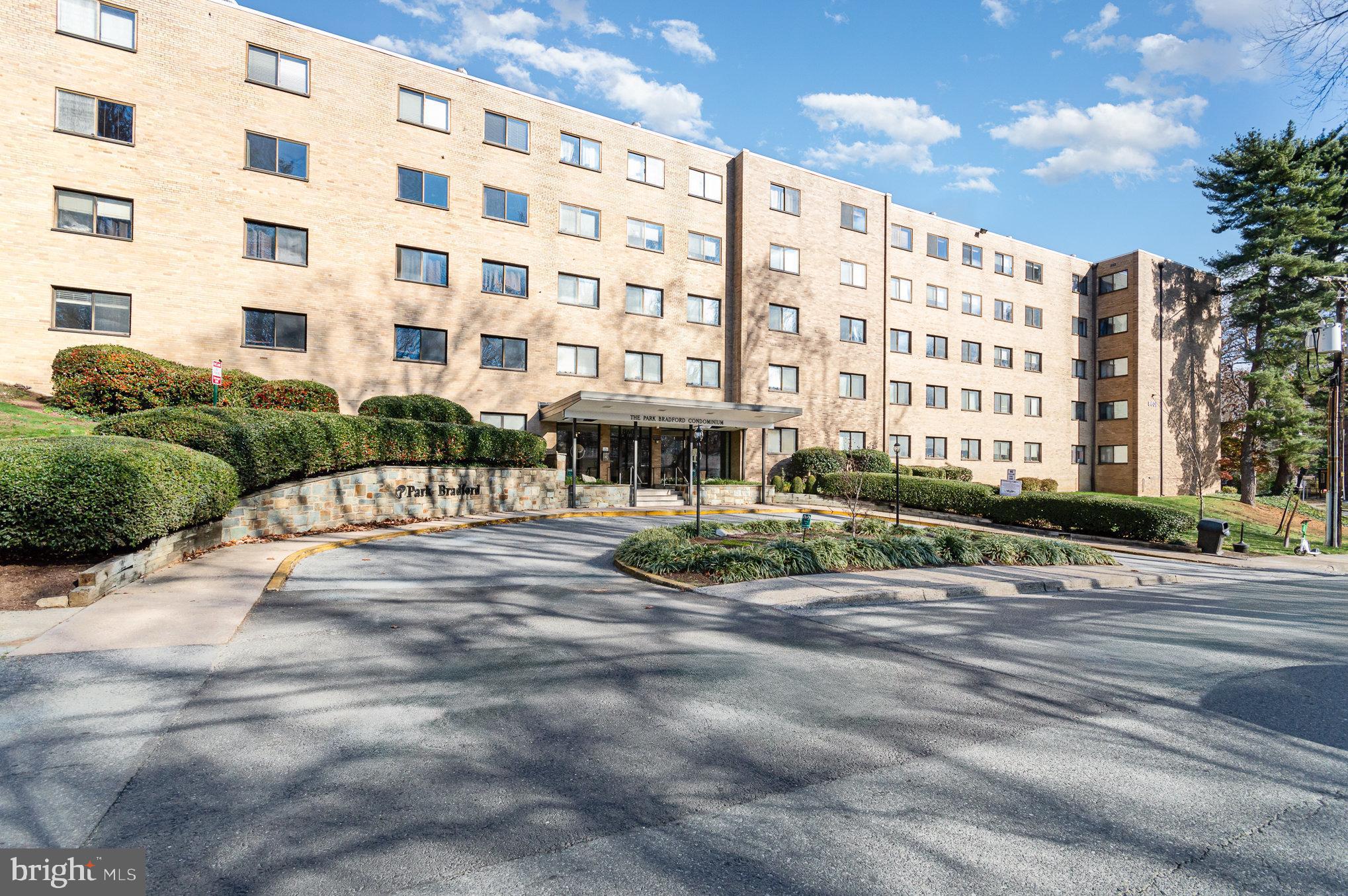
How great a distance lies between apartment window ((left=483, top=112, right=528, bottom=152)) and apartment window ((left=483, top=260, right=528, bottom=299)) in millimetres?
4607

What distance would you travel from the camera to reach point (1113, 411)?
41062 mm

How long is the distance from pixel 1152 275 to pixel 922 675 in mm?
45961

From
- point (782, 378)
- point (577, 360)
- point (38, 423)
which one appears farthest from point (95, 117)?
point (782, 378)

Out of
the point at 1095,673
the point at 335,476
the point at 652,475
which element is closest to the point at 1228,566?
the point at 1095,673

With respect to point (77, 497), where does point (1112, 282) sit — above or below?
above

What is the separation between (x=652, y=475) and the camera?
28.8 m

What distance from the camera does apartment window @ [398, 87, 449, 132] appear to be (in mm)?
23578

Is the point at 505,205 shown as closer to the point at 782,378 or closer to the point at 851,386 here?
the point at 782,378

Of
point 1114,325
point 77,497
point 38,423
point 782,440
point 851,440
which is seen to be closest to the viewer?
point 77,497

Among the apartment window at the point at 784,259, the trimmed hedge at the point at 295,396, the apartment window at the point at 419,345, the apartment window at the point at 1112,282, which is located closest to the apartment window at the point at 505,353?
the apartment window at the point at 419,345

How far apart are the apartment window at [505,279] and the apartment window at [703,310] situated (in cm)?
745

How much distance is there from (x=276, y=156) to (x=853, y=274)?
993 inches

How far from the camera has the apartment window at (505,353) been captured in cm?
2481

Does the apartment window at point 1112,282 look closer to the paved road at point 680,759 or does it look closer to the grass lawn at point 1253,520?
the grass lawn at point 1253,520
